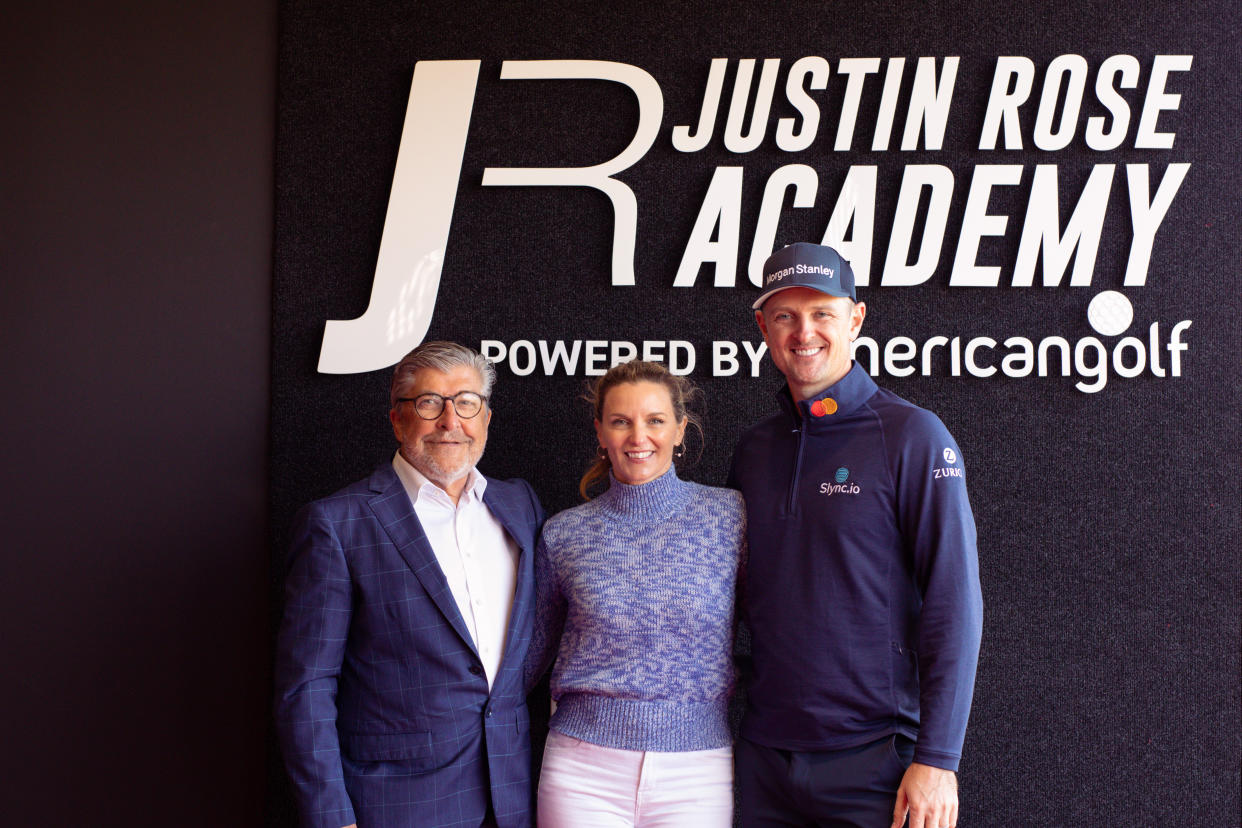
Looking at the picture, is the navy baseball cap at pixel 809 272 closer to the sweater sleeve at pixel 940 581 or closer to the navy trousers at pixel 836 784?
the sweater sleeve at pixel 940 581

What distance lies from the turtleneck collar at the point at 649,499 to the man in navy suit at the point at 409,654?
0.99ft

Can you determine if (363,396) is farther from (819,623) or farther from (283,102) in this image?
(819,623)

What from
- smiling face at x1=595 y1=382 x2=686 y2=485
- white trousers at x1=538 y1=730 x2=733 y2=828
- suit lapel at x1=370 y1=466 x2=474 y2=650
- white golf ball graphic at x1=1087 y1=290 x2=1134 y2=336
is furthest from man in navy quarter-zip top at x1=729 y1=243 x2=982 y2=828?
white golf ball graphic at x1=1087 y1=290 x2=1134 y2=336

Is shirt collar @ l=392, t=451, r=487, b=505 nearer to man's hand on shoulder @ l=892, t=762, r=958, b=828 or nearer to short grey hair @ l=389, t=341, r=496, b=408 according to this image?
short grey hair @ l=389, t=341, r=496, b=408

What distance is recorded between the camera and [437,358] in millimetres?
2225

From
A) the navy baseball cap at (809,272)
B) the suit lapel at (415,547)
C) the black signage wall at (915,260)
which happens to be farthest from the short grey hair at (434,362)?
the navy baseball cap at (809,272)

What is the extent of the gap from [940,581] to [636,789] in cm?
81

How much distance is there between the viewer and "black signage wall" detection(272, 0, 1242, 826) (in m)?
2.73

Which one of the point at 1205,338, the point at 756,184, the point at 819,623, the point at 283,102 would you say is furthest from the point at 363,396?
Answer: the point at 1205,338

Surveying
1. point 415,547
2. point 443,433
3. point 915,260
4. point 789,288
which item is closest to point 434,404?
point 443,433

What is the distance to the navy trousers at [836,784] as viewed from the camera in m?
1.90

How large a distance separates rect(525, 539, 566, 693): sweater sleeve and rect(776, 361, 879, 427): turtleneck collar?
2.43 feet

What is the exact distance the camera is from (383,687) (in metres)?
2.05

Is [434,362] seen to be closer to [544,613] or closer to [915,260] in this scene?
[544,613]
